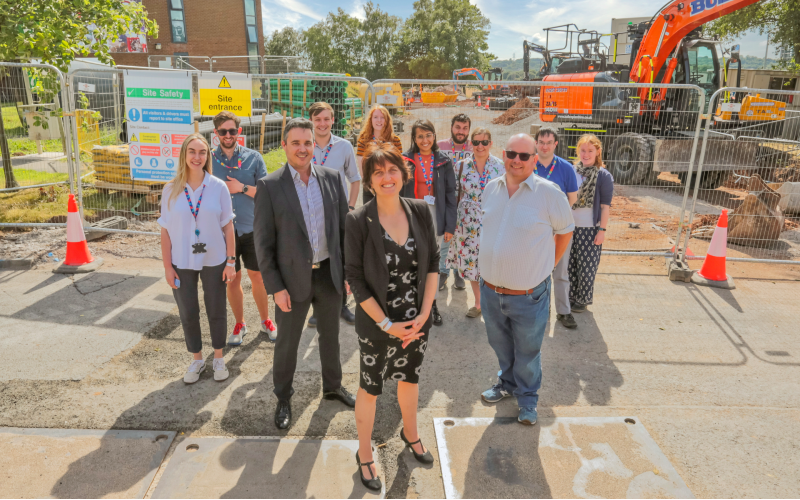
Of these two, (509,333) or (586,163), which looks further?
(586,163)

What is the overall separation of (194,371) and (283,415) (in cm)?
99

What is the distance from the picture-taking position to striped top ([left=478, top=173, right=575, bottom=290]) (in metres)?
3.37

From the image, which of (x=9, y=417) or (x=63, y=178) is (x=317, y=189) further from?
(x=63, y=178)

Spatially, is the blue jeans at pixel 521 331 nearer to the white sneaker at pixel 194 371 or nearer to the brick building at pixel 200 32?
the white sneaker at pixel 194 371

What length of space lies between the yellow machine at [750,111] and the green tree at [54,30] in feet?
42.3

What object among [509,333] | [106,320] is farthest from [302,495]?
[106,320]

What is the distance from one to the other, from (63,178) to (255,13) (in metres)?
31.9

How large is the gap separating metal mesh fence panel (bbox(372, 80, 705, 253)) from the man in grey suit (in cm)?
356

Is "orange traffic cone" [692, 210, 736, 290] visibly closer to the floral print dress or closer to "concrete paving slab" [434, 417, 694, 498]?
the floral print dress

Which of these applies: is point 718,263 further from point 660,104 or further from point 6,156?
point 6,156

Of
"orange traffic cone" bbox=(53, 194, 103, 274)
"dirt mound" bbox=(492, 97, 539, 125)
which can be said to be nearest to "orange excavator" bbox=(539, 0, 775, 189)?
"dirt mound" bbox=(492, 97, 539, 125)

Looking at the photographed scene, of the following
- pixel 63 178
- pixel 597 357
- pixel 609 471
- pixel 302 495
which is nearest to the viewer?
pixel 302 495

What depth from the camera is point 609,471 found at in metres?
3.12

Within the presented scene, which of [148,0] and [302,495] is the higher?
[148,0]
